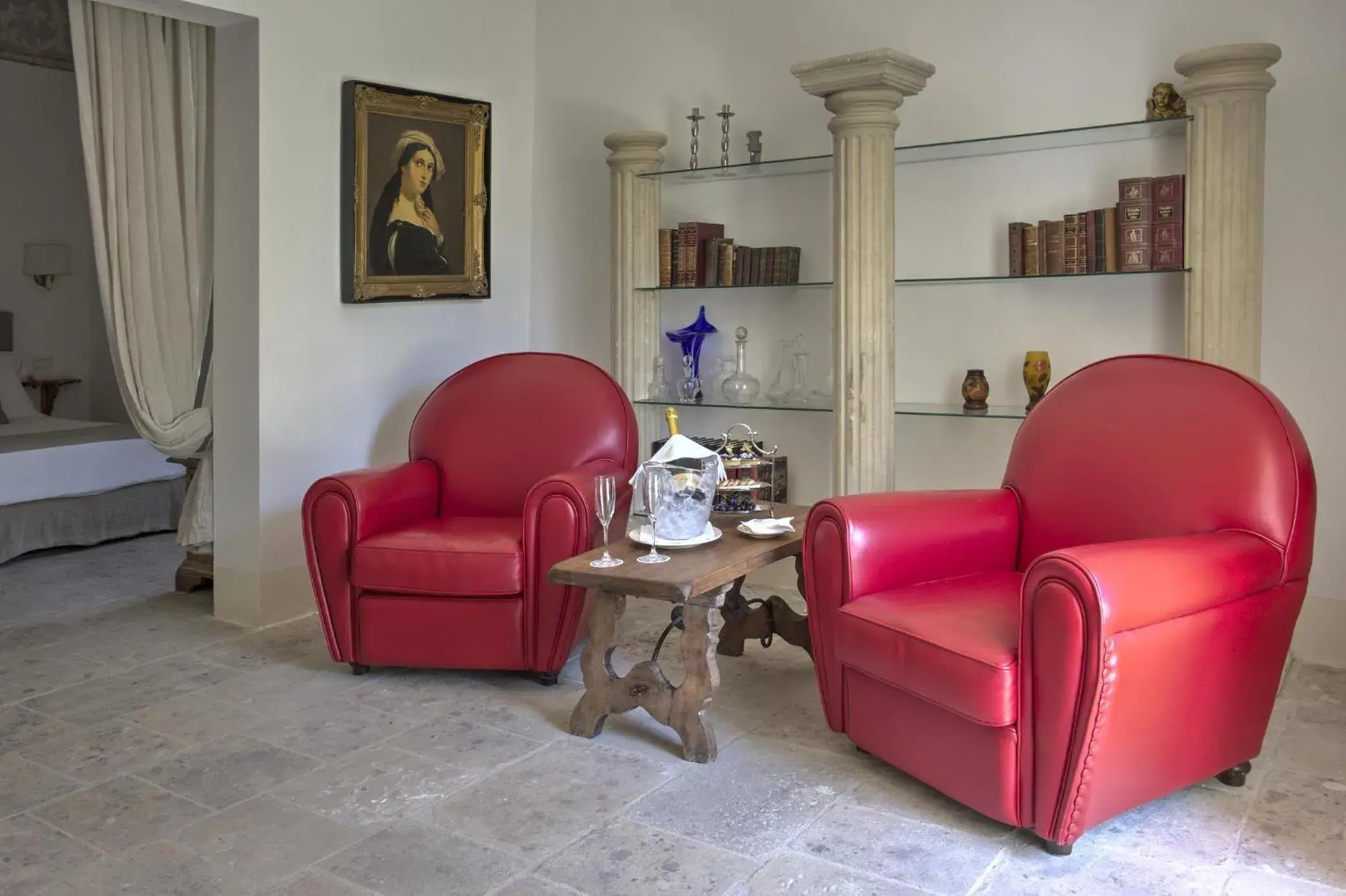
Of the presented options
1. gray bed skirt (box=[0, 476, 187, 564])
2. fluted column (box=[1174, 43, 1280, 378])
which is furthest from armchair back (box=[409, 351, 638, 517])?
gray bed skirt (box=[0, 476, 187, 564])

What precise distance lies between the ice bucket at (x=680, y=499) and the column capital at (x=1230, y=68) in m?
2.04

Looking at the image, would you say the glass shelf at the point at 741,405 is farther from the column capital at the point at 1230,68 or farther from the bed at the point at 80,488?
the bed at the point at 80,488

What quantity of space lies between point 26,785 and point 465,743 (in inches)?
43.8

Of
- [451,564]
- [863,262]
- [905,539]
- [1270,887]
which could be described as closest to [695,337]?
[863,262]

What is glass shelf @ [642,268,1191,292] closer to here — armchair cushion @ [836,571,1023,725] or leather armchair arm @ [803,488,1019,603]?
leather armchair arm @ [803,488,1019,603]

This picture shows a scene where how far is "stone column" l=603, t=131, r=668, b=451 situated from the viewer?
17.1 ft

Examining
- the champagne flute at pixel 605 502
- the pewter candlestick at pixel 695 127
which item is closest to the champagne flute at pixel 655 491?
the champagne flute at pixel 605 502

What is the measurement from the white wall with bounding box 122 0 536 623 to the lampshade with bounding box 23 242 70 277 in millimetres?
3731

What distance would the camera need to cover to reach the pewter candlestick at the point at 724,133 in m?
5.09

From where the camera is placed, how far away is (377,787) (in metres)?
3.10

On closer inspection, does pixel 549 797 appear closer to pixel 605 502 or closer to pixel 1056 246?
pixel 605 502

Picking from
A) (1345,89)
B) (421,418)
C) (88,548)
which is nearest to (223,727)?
(421,418)

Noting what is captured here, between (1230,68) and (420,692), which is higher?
(1230,68)

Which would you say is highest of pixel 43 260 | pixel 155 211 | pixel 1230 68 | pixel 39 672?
pixel 1230 68
